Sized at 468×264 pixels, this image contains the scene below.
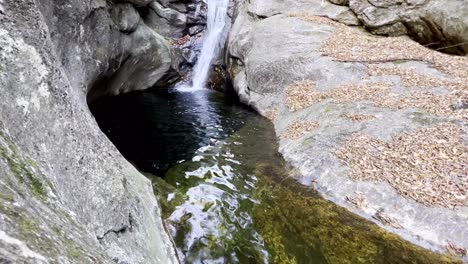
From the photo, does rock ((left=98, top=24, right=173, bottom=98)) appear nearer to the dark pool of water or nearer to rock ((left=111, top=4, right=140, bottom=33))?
rock ((left=111, top=4, right=140, bottom=33))

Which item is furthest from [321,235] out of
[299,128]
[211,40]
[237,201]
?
[211,40]

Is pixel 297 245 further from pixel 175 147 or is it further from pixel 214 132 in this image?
pixel 214 132

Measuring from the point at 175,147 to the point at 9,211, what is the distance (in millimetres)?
8449

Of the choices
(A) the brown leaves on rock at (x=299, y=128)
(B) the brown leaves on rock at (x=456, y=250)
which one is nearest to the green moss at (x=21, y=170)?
(B) the brown leaves on rock at (x=456, y=250)

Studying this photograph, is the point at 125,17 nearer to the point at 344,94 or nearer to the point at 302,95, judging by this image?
the point at 302,95

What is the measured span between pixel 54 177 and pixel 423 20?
1537 centimetres

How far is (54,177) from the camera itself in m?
3.31

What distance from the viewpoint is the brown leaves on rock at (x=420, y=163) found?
650cm

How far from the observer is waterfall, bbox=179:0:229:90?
1942cm

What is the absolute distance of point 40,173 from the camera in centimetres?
260

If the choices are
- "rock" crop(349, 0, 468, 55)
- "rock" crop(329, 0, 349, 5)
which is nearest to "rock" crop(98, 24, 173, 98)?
Answer: "rock" crop(329, 0, 349, 5)

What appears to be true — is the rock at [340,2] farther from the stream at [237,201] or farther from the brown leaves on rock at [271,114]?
the stream at [237,201]

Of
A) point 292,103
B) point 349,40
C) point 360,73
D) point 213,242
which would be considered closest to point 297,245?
point 213,242

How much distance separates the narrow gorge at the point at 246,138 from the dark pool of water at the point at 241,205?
0.04 m
